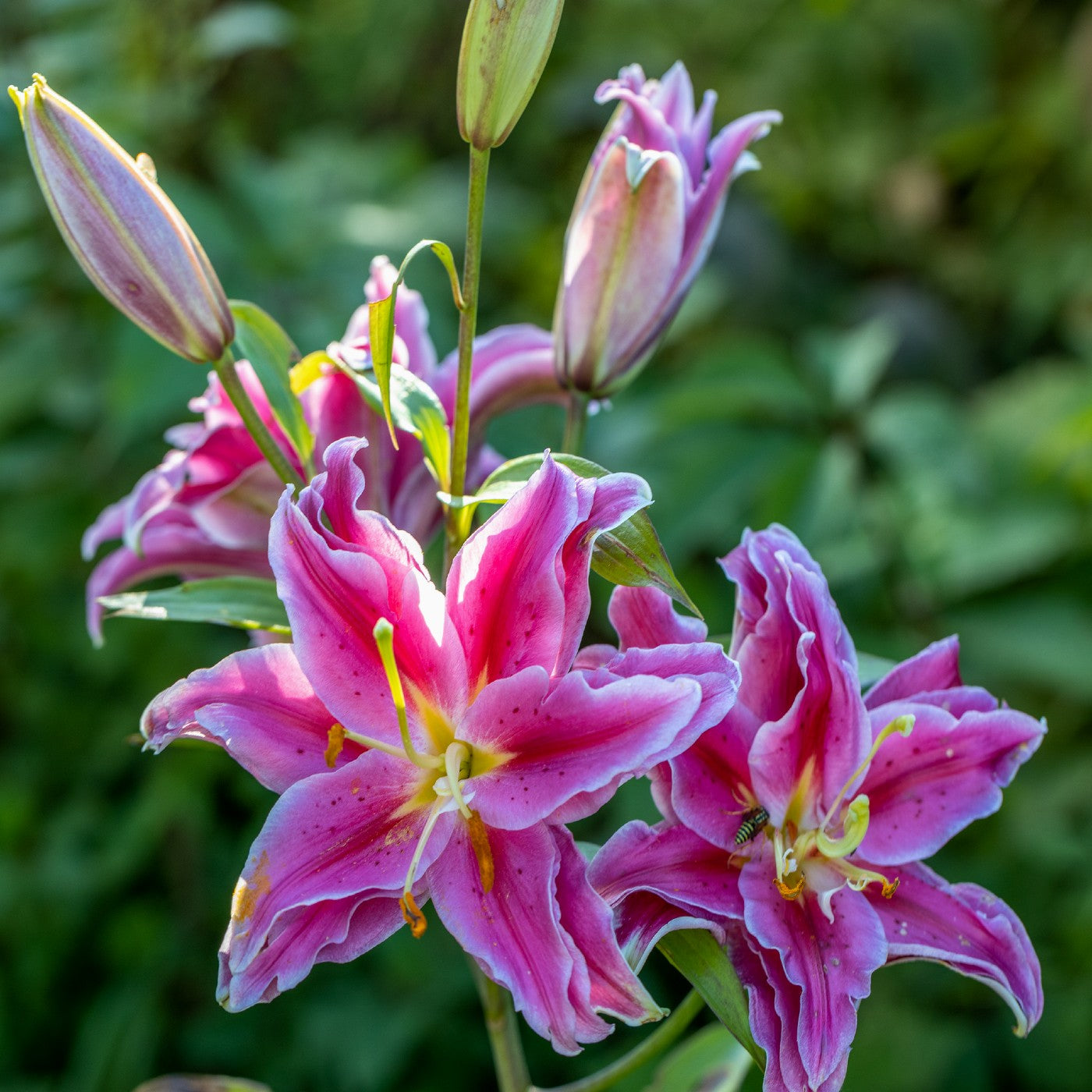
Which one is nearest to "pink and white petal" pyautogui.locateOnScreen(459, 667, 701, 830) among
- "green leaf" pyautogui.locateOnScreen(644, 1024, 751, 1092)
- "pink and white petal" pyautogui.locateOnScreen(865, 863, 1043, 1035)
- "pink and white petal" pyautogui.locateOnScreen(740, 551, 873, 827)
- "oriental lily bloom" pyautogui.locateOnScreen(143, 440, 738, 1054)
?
"oriental lily bloom" pyautogui.locateOnScreen(143, 440, 738, 1054)

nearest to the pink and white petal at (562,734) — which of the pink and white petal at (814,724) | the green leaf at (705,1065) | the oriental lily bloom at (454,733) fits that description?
the oriental lily bloom at (454,733)

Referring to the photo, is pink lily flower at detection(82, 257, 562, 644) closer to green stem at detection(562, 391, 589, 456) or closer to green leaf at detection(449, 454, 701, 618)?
green stem at detection(562, 391, 589, 456)

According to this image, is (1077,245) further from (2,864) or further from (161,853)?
(2,864)

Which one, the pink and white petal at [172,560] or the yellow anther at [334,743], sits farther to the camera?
the pink and white petal at [172,560]

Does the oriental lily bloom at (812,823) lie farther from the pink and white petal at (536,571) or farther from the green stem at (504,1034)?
the green stem at (504,1034)

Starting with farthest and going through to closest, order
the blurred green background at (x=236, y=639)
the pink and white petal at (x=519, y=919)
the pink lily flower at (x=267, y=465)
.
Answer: the blurred green background at (x=236, y=639) < the pink lily flower at (x=267, y=465) < the pink and white petal at (x=519, y=919)

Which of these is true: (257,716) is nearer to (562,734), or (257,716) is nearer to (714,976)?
(562,734)

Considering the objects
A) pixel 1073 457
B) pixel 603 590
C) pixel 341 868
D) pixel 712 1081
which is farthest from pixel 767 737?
pixel 1073 457
